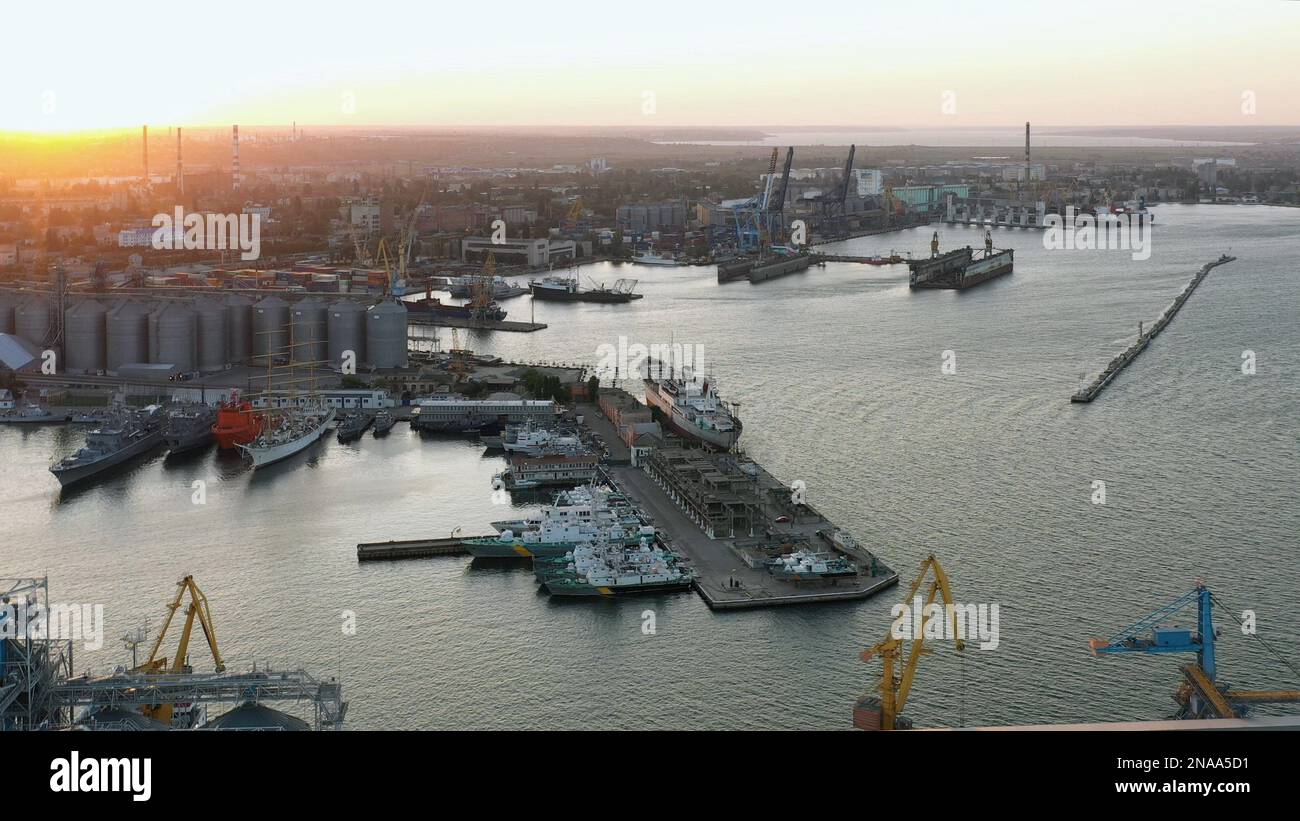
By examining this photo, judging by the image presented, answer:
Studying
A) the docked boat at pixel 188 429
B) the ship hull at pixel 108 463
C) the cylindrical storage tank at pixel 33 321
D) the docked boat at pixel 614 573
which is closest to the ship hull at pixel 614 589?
the docked boat at pixel 614 573

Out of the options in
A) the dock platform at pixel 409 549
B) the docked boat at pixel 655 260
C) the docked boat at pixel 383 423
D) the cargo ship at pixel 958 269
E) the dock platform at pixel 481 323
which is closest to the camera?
the dock platform at pixel 409 549

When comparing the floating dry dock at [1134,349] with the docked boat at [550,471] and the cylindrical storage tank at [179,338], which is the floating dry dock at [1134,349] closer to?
the docked boat at [550,471]

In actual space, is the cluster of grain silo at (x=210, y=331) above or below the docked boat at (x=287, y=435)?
above

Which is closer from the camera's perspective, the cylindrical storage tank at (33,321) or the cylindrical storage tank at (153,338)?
the cylindrical storage tank at (153,338)

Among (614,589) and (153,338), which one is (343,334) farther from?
(614,589)

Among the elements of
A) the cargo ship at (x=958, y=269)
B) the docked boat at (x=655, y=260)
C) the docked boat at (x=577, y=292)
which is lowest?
the docked boat at (x=577, y=292)

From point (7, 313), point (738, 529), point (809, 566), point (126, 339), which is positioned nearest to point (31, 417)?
point (126, 339)

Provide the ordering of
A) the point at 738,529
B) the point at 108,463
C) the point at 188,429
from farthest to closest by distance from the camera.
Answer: the point at 188,429 → the point at 108,463 → the point at 738,529
